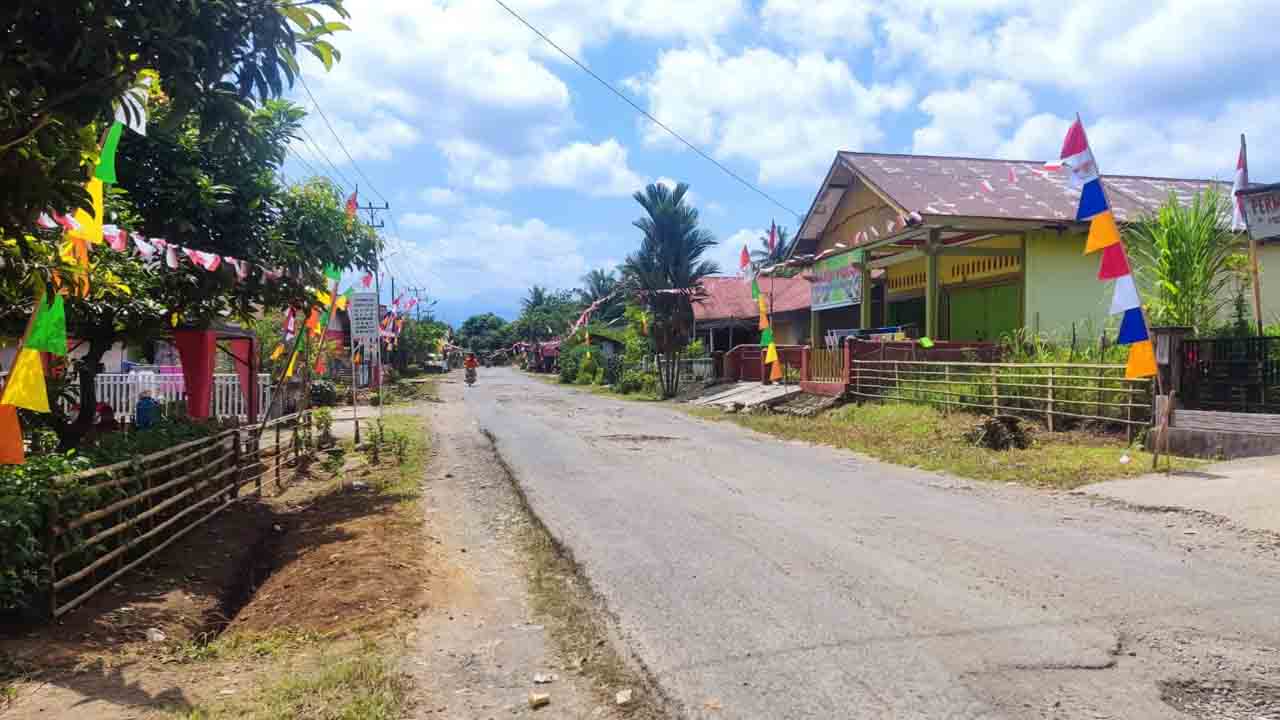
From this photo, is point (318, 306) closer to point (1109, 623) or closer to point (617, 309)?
point (1109, 623)

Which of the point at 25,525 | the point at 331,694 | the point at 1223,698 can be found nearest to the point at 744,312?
the point at 25,525

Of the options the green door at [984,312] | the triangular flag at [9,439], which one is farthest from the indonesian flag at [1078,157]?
the triangular flag at [9,439]

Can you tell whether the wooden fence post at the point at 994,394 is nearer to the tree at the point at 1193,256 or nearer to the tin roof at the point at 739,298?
the tree at the point at 1193,256

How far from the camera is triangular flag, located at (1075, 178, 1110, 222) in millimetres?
11188

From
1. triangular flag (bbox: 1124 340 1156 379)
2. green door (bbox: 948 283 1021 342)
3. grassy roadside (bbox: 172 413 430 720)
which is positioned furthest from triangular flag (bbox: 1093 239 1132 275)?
green door (bbox: 948 283 1021 342)

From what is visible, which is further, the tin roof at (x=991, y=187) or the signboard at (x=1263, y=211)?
the tin roof at (x=991, y=187)

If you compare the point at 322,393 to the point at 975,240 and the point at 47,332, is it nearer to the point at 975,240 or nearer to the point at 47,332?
the point at 975,240

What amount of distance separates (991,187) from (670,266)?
47.1 ft

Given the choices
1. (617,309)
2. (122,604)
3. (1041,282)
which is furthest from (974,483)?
(617,309)

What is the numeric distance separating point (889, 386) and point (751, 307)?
63.4ft

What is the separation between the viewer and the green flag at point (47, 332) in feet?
19.7

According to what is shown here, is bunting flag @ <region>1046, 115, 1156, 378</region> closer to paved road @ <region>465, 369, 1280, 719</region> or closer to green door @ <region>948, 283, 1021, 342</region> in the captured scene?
paved road @ <region>465, 369, 1280, 719</region>

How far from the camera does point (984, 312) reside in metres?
22.8

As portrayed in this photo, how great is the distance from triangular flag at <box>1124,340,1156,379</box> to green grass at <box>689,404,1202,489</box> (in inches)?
44.0
